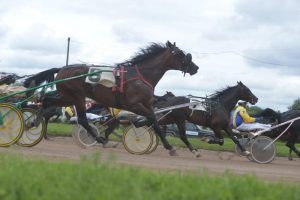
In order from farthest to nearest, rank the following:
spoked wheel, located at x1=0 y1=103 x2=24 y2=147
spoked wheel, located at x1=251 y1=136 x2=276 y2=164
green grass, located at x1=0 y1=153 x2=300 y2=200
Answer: spoked wheel, located at x1=251 y1=136 x2=276 y2=164 < spoked wheel, located at x1=0 y1=103 x2=24 y2=147 < green grass, located at x1=0 y1=153 x2=300 y2=200

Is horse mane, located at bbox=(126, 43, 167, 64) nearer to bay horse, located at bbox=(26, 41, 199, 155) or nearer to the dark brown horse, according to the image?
bay horse, located at bbox=(26, 41, 199, 155)

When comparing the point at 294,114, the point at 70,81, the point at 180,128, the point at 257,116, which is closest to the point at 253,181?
the point at 70,81

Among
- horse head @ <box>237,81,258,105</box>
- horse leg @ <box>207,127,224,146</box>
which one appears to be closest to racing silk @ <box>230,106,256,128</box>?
horse head @ <box>237,81,258,105</box>

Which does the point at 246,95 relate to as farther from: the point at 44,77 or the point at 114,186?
the point at 114,186

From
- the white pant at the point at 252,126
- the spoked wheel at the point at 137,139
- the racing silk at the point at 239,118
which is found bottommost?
the spoked wheel at the point at 137,139

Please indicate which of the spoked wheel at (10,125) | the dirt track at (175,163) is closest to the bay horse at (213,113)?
the dirt track at (175,163)

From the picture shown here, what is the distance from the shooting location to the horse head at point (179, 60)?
492 inches

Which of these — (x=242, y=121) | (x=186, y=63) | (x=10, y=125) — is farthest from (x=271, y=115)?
(x=10, y=125)

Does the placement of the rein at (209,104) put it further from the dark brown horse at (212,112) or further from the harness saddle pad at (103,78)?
the harness saddle pad at (103,78)

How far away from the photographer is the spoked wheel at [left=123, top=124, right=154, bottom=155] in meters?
12.5

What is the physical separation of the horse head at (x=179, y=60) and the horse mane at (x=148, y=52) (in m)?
0.19

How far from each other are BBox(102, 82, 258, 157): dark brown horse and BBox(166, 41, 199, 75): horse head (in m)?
2.09

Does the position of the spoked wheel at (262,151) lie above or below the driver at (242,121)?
below

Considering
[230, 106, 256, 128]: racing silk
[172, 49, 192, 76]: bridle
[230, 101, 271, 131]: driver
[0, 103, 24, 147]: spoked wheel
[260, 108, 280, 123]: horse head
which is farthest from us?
[260, 108, 280, 123]: horse head
